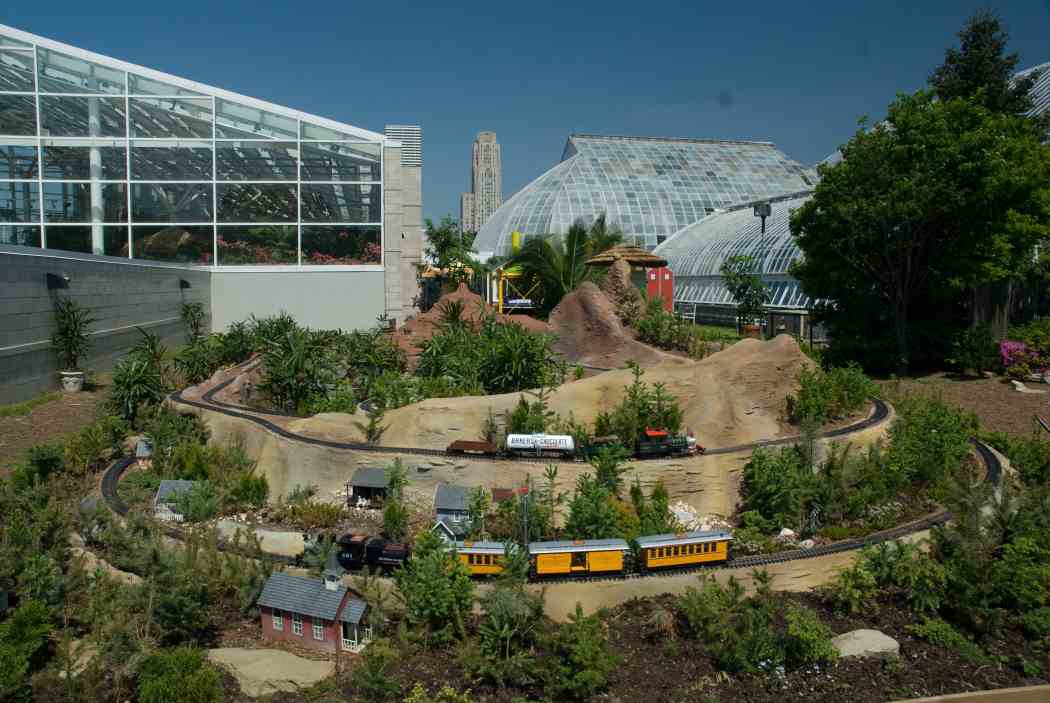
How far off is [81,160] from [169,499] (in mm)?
20528

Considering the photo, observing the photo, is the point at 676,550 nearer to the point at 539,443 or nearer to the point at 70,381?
the point at 539,443

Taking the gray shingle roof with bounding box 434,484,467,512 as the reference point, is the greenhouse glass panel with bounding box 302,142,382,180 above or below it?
above

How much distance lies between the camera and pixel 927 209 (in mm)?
21078

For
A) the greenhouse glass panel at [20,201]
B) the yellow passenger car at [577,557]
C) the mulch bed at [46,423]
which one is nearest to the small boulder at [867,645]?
the yellow passenger car at [577,557]

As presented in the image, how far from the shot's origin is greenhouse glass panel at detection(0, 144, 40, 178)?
26.5m

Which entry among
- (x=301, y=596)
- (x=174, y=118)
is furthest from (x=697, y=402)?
(x=174, y=118)

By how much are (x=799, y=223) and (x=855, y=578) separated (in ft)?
55.0

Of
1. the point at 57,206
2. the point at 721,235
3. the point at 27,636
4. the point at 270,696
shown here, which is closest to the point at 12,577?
the point at 27,636

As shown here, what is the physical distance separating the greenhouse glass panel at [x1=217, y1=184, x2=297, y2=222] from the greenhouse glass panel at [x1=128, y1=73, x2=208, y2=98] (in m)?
3.50

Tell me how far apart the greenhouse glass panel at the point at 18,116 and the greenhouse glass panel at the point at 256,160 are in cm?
621

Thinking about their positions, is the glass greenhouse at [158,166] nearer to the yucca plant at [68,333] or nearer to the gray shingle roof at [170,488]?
the yucca plant at [68,333]

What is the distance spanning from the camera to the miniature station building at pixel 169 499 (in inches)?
456

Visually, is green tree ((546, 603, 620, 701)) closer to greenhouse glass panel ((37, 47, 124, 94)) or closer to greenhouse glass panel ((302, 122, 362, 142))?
greenhouse glass panel ((302, 122, 362, 142))

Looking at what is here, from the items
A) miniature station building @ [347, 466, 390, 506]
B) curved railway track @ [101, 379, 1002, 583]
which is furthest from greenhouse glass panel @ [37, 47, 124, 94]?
miniature station building @ [347, 466, 390, 506]
